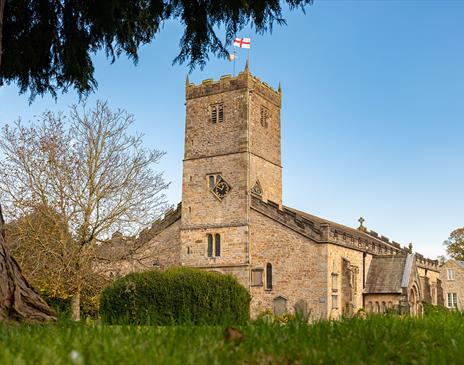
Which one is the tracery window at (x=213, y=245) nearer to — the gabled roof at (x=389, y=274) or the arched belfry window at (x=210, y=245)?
the arched belfry window at (x=210, y=245)

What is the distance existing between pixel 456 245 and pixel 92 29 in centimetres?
7229

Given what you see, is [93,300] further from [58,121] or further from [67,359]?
[67,359]

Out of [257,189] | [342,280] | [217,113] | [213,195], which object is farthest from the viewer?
[217,113]

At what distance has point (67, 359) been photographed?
3.86 meters

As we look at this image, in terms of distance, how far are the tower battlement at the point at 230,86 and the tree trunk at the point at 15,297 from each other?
123 ft

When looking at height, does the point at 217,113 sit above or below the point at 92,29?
above

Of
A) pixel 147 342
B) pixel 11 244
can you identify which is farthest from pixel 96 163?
pixel 147 342

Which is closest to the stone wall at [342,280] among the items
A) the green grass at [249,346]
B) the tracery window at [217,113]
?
the tracery window at [217,113]

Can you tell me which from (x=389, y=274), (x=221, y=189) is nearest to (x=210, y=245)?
(x=221, y=189)

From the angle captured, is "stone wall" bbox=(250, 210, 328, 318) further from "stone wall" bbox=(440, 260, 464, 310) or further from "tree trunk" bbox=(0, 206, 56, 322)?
"stone wall" bbox=(440, 260, 464, 310)

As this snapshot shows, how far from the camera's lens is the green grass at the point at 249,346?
397 cm

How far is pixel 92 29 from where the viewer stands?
30.6 ft

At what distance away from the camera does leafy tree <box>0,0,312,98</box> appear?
895 cm

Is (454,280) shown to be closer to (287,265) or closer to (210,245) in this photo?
A: (287,265)
